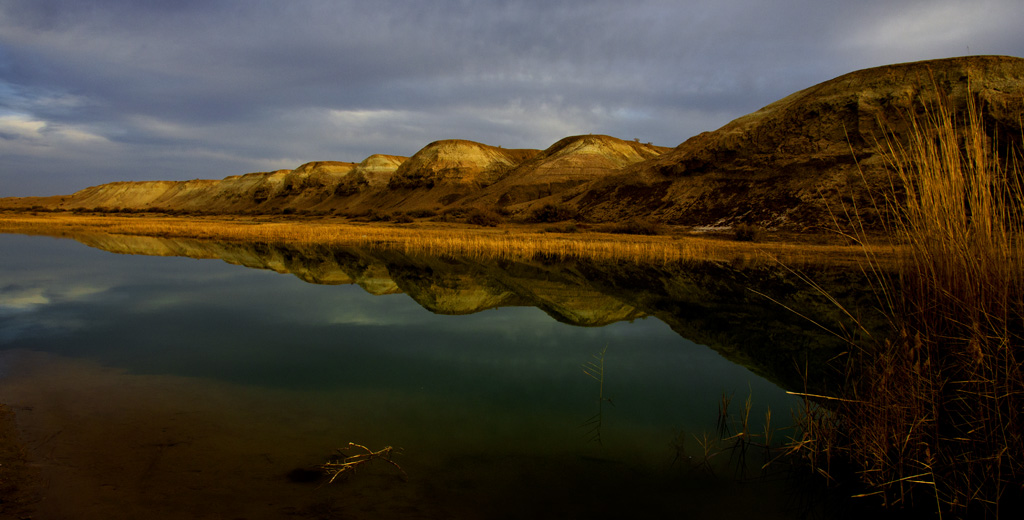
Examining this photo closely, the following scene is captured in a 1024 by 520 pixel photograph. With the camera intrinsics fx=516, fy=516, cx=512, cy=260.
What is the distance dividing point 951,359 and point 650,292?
10.8m

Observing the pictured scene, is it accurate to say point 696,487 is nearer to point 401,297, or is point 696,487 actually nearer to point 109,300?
point 401,297

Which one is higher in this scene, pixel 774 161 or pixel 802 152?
pixel 802 152

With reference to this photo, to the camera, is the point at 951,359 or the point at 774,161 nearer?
the point at 951,359

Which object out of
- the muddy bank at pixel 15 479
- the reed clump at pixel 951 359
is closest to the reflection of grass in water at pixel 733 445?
the reed clump at pixel 951 359

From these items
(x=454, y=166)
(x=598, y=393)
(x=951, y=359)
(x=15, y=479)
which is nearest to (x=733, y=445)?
(x=598, y=393)

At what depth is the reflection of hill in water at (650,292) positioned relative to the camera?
992 centimetres

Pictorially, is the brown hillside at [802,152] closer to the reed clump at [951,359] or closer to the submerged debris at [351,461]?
the reed clump at [951,359]

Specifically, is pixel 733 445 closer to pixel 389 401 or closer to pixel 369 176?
pixel 389 401

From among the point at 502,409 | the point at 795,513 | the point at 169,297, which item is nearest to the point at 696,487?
the point at 795,513

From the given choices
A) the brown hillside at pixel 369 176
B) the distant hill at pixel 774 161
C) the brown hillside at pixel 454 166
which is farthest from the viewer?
the brown hillside at pixel 369 176

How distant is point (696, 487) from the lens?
14.8ft

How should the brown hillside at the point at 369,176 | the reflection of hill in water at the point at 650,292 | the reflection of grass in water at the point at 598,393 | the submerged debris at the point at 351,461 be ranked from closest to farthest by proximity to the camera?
the submerged debris at the point at 351,461, the reflection of grass in water at the point at 598,393, the reflection of hill in water at the point at 650,292, the brown hillside at the point at 369,176

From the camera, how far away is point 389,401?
6.23 metres

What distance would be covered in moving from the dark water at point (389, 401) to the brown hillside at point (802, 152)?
30.2 m
